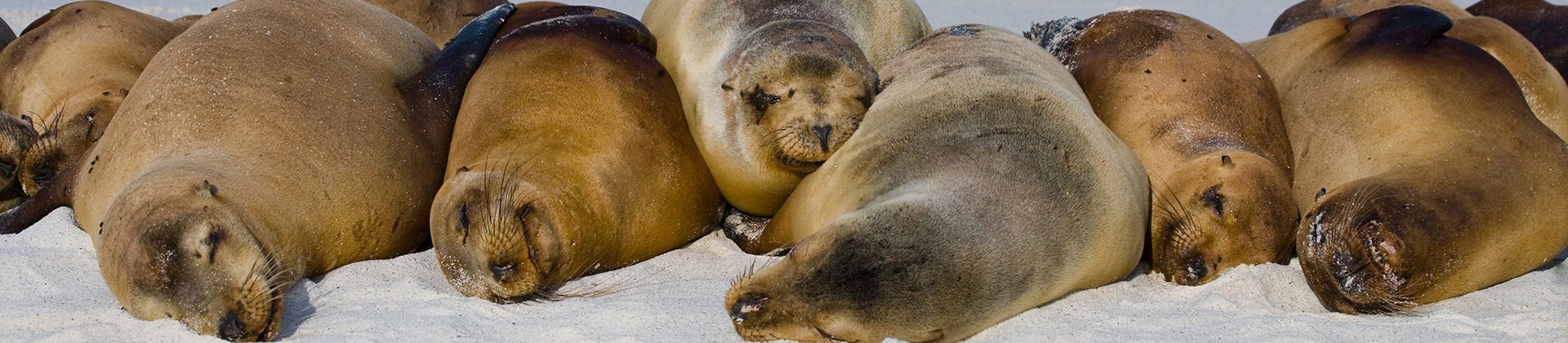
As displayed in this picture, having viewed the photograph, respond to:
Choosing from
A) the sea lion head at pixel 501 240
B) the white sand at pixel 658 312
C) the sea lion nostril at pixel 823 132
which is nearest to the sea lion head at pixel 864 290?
the white sand at pixel 658 312

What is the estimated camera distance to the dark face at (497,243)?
13.2 ft

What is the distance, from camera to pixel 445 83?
521 centimetres

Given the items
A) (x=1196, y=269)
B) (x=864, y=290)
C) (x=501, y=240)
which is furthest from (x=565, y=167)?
(x=1196, y=269)

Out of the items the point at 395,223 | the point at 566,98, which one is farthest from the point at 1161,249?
the point at 395,223

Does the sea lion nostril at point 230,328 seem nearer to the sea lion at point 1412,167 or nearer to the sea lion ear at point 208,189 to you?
the sea lion ear at point 208,189

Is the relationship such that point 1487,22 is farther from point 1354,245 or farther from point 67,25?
point 67,25

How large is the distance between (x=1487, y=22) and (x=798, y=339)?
4038 millimetres

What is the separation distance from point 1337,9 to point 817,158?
395cm

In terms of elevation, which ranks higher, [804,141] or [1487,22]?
[804,141]

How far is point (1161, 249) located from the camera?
4508 mm

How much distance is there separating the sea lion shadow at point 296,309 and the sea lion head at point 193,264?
0.03m

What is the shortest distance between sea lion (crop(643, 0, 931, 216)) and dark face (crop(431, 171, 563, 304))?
33.5 inches

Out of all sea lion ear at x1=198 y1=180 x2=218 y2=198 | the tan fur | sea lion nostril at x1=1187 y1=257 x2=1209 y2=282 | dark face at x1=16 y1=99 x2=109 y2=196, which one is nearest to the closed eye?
sea lion nostril at x1=1187 y1=257 x2=1209 y2=282

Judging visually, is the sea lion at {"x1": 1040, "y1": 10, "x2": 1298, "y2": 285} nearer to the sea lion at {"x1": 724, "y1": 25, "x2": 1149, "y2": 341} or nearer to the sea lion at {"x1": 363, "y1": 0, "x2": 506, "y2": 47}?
the sea lion at {"x1": 724, "y1": 25, "x2": 1149, "y2": 341}
